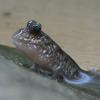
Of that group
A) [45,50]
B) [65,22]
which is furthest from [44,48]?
[65,22]

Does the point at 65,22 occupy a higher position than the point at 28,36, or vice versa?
the point at 65,22

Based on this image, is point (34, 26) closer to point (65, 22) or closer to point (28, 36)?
point (28, 36)

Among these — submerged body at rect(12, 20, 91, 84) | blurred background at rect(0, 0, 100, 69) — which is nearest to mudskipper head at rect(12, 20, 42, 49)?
submerged body at rect(12, 20, 91, 84)

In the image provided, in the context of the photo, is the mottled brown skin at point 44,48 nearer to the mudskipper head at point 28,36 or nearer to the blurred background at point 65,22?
the mudskipper head at point 28,36

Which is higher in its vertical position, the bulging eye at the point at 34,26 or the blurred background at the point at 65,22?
the blurred background at the point at 65,22

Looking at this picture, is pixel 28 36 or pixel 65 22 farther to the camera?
pixel 65 22

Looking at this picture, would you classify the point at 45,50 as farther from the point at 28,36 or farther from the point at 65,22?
the point at 65,22

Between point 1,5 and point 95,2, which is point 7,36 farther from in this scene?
point 95,2

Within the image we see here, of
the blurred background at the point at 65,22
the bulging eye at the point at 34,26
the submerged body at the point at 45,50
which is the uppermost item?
the blurred background at the point at 65,22

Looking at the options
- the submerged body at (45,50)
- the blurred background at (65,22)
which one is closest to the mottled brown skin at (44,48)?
the submerged body at (45,50)
